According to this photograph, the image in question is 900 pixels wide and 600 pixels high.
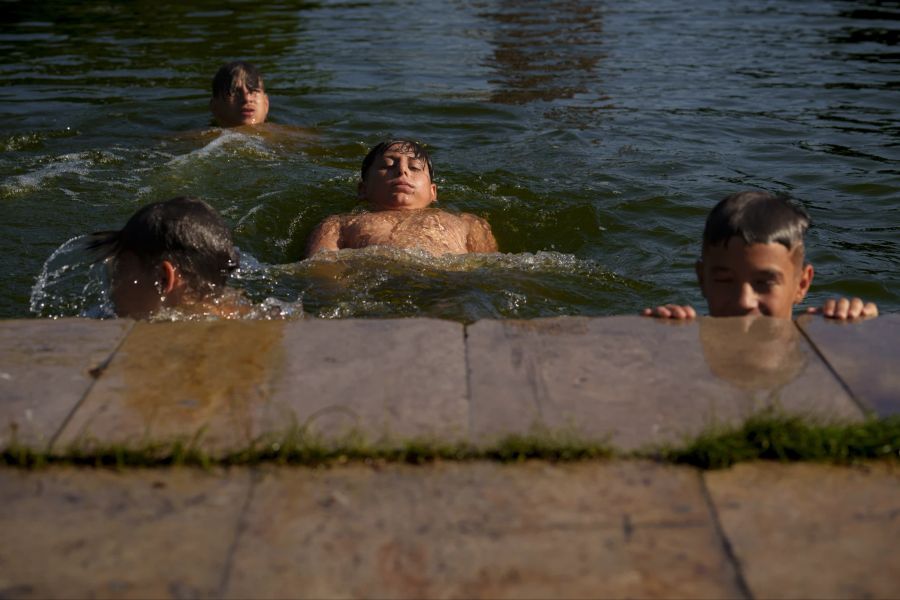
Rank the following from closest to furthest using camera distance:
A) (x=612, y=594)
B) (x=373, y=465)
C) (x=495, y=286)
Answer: (x=612, y=594) → (x=373, y=465) → (x=495, y=286)

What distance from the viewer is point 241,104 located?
9.88m

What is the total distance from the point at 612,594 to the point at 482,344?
4.30 feet

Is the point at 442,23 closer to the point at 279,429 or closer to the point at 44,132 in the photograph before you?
the point at 44,132

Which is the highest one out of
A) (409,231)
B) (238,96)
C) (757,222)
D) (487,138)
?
(757,222)

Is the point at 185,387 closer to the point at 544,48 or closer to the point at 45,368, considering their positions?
the point at 45,368

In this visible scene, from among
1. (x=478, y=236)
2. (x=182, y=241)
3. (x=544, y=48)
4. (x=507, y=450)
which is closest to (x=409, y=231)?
(x=478, y=236)

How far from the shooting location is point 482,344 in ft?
12.3

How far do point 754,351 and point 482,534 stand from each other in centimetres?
137

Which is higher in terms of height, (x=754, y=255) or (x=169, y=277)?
(x=754, y=255)

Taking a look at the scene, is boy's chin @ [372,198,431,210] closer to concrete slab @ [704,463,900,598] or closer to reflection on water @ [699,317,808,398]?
reflection on water @ [699,317,808,398]

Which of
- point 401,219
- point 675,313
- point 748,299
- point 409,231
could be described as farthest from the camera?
point 401,219

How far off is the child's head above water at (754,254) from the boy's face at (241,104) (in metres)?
6.06

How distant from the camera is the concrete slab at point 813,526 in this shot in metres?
2.59

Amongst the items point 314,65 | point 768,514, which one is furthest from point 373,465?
point 314,65
